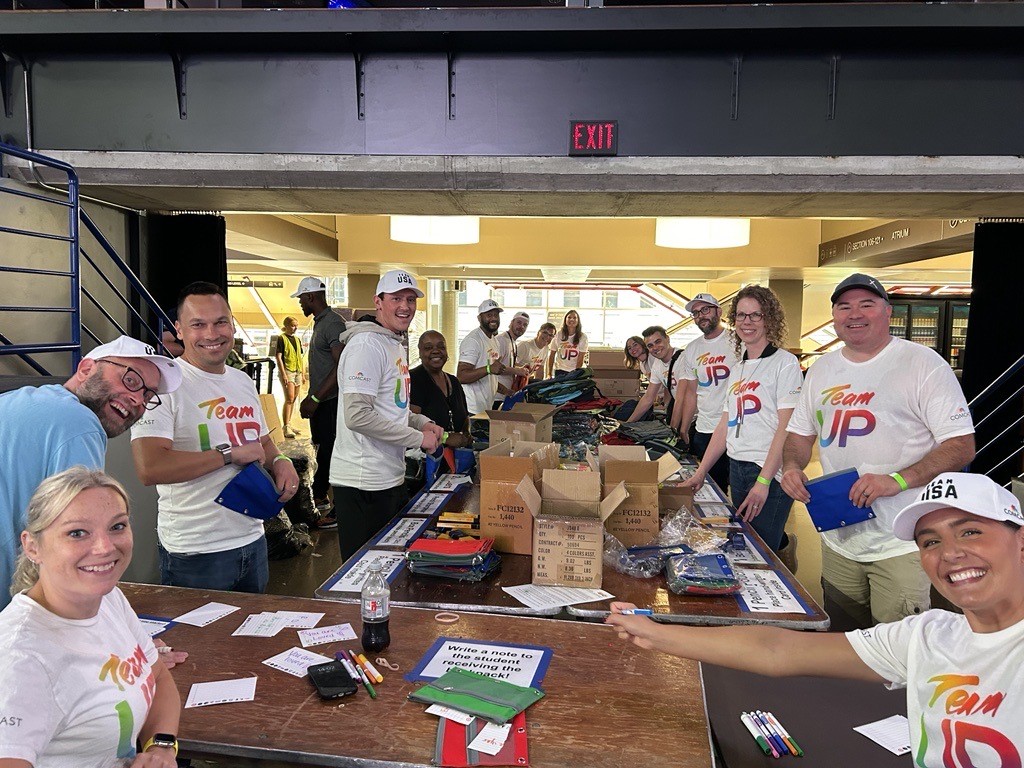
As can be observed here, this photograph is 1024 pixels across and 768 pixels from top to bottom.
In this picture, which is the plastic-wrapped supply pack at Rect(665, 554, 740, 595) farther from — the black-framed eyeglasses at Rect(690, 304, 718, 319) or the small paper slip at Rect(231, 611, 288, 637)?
the black-framed eyeglasses at Rect(690, 304, 718, 319)

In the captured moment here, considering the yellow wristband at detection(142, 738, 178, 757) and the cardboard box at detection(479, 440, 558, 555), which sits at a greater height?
the cardboard box at detection(479, 440, 558, 555)

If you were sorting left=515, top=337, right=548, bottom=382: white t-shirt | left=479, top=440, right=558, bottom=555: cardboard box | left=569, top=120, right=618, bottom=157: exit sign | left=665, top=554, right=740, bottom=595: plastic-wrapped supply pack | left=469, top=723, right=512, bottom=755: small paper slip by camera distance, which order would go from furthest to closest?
left=515, top=337, right=548, bottom=382: white t-shirt < left=569, top=120, right=618, bottom=157: exit sign < left=479, top=440, right=558, bottom=555: cardboard box < left=665, top=554, right=740, bottom=595: plastic-wrapped supply pack < left=469, top=723, right=512, bottom=755: small paper slip

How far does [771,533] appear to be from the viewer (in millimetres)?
3516

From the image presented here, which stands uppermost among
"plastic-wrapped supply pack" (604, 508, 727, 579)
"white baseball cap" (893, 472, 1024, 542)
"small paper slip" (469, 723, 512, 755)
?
"white baseball cap" (893, 472, 1024, 542)

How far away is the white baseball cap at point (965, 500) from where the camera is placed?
1301 mm

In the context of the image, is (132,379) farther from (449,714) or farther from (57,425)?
(449,714)

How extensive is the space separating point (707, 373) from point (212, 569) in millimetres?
3689

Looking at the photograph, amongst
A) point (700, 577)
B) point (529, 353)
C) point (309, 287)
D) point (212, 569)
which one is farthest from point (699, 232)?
point (212, 569)

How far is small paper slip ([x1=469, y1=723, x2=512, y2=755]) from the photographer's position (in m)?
1.41

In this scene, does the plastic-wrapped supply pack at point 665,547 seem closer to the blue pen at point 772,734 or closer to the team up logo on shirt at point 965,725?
the blue pen at point 772,734

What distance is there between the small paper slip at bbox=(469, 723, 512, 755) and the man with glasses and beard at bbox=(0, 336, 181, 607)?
3.68 ft

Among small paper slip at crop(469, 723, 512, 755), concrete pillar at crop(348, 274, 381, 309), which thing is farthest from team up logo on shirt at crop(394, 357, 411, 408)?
concrete pillar at crop(348, 274, 381, 309)

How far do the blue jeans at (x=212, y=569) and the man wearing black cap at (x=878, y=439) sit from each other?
2147mm

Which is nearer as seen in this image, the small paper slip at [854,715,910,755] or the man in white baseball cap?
the small paper slip at [854,715,910,755]
